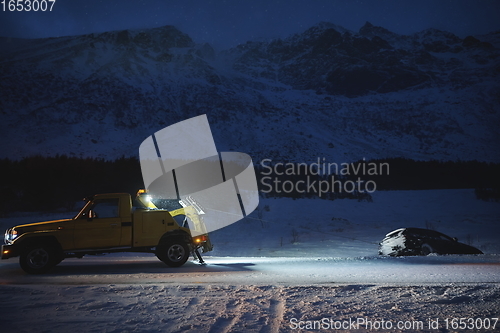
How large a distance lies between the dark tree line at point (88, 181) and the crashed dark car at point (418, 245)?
756 inches

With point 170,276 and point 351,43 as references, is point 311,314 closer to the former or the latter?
point 170,276

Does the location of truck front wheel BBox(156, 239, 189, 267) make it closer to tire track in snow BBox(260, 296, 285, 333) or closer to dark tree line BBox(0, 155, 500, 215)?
tire track in snow BBox(260, 296, 285, 333)

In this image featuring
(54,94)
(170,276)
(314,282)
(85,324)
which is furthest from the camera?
(54,94)

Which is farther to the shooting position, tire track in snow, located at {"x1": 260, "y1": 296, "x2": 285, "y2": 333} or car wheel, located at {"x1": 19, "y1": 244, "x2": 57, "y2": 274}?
car wheel, located at {"x1": 19, "y1": 244, "x2": 57, "y2": 274}

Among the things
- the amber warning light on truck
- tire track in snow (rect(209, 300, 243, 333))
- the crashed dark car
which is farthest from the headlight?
the crashed dark car

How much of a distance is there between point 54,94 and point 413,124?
71.4 metres

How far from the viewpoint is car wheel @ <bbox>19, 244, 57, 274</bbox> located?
955cm

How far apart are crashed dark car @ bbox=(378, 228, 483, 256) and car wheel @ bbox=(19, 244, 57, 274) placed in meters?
10.4

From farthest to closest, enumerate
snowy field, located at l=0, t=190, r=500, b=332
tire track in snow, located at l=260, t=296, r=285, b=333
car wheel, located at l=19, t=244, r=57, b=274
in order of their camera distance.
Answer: car wheel, located at l=19, t=244, r=57, b=274 < snowy field, located at l=0, t=190, r=500, b=332 < tire track in snow, located at l=260, t=296, r=285, b=333

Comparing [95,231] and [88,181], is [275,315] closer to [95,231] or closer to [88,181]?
[95,231]

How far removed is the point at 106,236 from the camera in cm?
998

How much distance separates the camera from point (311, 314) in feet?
18.5

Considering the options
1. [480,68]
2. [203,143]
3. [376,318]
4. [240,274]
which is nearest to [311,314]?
[376,318]

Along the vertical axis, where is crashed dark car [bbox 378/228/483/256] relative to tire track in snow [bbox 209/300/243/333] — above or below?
below
